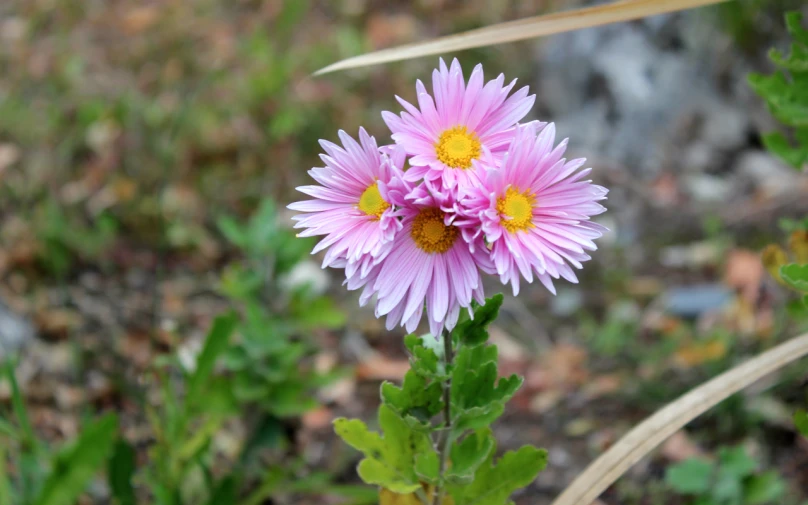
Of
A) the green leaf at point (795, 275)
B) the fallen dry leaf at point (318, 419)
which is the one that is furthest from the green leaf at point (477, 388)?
the fallen dry leaf at point (318, 419)

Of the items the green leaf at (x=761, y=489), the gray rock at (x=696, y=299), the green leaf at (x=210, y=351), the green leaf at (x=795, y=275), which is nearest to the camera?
the green leaf at (x=795, y=275)

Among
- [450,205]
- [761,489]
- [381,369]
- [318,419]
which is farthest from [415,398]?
[381,369]

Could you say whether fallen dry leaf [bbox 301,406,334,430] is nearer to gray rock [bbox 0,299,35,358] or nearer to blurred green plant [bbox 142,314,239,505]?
blurred green plant [bbox 142,314,239,505]

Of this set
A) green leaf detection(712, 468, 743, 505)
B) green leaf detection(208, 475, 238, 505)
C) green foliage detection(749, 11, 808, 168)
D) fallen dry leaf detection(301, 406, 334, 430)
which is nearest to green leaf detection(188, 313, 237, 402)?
green leaf detection(208, 475, 238, 505)

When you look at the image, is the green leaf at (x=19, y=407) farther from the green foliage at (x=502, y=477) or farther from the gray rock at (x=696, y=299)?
the gray rock at (x=696, y=299)

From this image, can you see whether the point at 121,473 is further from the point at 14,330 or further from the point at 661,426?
the point at 661,426
